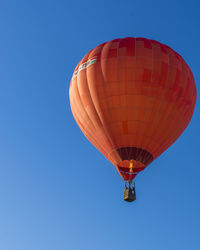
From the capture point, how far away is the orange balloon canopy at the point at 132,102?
24781 millimetres

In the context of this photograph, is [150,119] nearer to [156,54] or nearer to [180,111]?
[180,111]

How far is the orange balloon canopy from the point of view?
24781 mm

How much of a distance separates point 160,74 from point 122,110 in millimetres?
2654

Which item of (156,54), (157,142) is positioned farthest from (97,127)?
(156,54)

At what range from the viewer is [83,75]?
84.7 ft

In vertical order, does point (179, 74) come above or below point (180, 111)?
above

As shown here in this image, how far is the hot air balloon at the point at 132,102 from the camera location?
2478 cm

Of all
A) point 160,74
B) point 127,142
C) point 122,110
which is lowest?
point 127,142

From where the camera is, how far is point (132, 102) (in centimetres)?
2477

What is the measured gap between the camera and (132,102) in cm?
2477

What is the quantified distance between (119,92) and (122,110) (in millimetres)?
914

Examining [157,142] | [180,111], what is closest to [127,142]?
[157,142]

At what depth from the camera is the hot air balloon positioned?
24781mm

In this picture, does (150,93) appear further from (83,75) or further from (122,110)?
(83,75)
